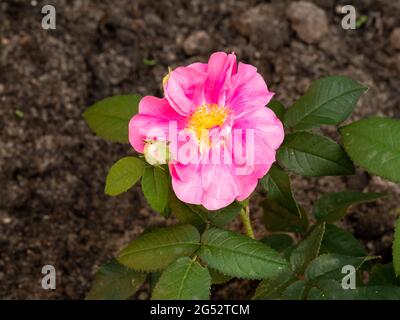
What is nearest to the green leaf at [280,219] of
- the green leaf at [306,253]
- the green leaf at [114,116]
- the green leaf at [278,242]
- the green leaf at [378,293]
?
the green leaf at [278,242]

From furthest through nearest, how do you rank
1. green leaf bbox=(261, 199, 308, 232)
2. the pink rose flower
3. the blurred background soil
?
the blurred background soil, green leaf bbox=(261, 199, 308, 232), the pink rose flower

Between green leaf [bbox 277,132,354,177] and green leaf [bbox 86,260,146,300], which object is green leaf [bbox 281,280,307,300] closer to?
green leaf [bbox 277,132,354,177]

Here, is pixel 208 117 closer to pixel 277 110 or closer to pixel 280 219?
pixel 277 110

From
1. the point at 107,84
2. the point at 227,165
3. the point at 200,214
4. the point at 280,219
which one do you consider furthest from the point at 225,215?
the point at 107,84

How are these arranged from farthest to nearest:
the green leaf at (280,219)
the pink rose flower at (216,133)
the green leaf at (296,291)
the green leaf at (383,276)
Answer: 1. the green leaf at (280,219)
2. the green leaf at (383,276)
3. the green leaf at (296,291)
4. the pink rose flower at (216,133)

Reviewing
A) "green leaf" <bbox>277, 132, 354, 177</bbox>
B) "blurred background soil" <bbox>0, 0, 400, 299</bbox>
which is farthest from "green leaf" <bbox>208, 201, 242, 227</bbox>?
"blurred background soil" <bbox>0, 0, 400, 299</bbox>

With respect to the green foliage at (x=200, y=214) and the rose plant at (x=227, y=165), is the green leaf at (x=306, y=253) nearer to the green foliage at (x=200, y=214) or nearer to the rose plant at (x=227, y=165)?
the rose plant at (x=227, y=165)
